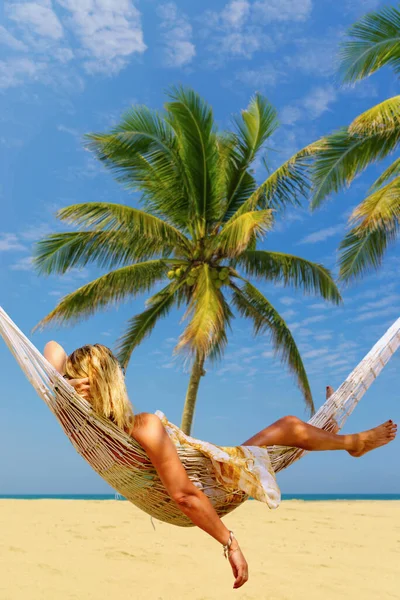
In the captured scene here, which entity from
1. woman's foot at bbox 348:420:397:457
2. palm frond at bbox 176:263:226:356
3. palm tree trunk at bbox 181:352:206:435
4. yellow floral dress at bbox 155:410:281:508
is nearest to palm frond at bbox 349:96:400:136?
palm frond at bbox 176:263:226:356

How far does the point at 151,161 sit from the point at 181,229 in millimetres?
906

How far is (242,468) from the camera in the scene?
7.09ft

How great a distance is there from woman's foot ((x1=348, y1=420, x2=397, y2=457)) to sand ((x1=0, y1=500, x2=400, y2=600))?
218 centimetres

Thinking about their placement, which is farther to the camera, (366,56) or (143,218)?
(143,218)

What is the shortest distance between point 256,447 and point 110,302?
18.8 ft

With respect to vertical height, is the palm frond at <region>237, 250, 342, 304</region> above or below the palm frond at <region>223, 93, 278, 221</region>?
below

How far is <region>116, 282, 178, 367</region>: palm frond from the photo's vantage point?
7836 millimetres

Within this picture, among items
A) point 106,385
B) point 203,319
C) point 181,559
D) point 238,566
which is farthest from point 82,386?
point 203,319

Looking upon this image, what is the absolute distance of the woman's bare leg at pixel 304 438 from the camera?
2.27 meters

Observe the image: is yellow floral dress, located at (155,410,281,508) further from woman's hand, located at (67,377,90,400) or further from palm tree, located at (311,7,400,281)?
palm tree, located at (311,7,400,281)

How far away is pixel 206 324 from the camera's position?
615cm

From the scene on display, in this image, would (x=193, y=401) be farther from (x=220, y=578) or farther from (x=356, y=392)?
(x=356, y=392)

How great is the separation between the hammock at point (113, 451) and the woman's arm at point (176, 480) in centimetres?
6

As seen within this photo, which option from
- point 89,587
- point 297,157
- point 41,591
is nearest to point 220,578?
point 89,587
